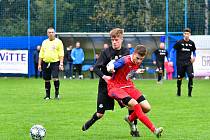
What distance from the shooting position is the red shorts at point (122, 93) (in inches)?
384

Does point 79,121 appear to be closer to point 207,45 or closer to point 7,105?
point 7,105

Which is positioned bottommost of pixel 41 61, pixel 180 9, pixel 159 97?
pixel 159 97

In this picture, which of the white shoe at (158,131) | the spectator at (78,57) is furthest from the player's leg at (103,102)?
the spectator at (78,57)

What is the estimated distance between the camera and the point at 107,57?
10281 mm

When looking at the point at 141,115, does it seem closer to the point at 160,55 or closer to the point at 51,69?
the point at 51,69

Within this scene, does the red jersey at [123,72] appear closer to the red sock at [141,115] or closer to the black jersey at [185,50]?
the red sock at [141,115]

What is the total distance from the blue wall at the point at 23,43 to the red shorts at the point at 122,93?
2391 cm

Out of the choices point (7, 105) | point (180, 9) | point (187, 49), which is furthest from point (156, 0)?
point (7, 105)

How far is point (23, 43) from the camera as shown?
1331 inches

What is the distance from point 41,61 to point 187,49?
14.7 ft

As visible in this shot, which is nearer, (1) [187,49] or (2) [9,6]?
(1) [187,49]

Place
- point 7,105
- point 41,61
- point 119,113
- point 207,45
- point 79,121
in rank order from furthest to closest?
point 207,45, point 41,61, point 7,105, point 119,113, point 79,121

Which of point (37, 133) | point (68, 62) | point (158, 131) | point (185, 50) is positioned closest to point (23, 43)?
point (68, 62)

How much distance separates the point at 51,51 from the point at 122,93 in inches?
309
